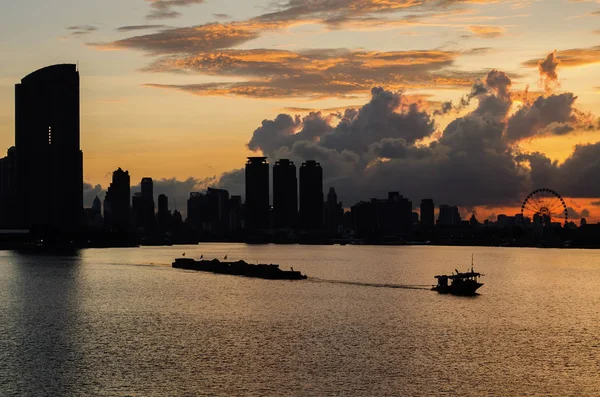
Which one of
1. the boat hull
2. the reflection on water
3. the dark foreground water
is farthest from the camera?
the boat hull

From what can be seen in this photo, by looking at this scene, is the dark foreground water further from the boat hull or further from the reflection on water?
the boat hull

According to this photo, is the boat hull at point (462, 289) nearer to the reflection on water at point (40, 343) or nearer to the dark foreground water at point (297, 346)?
the dark foreground water at point (297, 346)

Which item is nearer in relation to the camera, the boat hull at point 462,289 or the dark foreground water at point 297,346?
the dark foreground water at point 297,346

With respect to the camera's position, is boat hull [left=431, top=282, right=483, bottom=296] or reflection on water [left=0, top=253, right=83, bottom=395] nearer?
reflection on water [left=0, top=253, right=83, bottom=395]

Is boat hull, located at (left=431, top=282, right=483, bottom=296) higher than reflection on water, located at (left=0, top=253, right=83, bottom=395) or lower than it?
higher

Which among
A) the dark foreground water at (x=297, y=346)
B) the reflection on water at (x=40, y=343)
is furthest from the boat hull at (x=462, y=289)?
the reflection on water at (x=40, y=343)

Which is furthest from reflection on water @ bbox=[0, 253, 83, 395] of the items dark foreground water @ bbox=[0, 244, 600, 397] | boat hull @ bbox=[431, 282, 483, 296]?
boat hull @ bbox=[431, 282, 483, 296]

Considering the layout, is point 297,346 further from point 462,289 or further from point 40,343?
point 462,289

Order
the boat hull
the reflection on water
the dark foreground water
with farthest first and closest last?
the boat hull, the reflection on water, the dark foreground water

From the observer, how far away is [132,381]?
8481 cm

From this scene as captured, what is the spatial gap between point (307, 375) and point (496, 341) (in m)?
35.5

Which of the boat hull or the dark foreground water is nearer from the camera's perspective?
the dark foreground water

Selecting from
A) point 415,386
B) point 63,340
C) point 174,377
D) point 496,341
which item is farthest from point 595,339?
point 63,340

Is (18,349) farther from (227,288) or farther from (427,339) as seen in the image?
(227,288)
